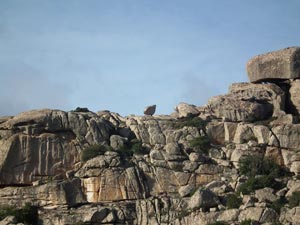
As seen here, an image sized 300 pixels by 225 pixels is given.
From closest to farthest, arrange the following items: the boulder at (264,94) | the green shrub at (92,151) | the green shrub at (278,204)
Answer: the green shrub at (278,204), the green shrub at (92,151), the boulder at (264,94)

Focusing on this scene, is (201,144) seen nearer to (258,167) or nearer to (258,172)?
(258,167)

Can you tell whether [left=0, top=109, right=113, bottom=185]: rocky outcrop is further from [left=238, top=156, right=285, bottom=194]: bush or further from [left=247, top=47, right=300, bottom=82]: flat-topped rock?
[left=247, top=47, right=300, bottom=82]: flat-topped rock

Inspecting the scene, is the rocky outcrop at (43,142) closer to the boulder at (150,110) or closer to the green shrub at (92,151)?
the green shrub at (92,151)

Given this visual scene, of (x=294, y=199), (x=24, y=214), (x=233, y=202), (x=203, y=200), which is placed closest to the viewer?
(x=294, y=199)

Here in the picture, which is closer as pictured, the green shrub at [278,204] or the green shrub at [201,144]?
the green shrub at [278,204]

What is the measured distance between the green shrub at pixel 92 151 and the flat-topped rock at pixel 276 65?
1929 centimetres

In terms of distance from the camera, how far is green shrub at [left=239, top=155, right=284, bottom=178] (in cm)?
6681

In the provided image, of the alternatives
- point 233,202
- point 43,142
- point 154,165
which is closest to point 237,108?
point 154,165

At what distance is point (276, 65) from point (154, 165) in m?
18.6

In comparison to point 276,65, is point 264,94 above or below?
below

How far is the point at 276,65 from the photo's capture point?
79.0 meters

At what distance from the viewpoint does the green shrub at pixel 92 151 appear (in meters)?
68.9

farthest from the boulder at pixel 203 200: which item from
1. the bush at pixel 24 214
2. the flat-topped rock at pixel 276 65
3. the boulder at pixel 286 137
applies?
the flat-topped rock at pixel 276 65

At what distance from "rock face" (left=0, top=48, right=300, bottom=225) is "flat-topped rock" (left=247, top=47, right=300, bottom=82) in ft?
12.0
